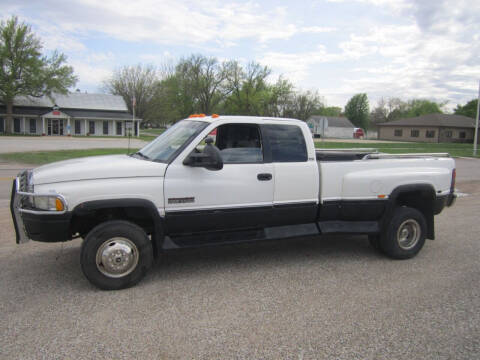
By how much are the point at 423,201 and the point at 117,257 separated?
439 cm

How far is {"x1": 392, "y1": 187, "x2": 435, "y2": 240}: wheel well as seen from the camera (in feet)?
19.6

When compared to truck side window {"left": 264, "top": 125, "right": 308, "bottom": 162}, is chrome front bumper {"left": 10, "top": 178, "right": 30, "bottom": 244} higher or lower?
lower

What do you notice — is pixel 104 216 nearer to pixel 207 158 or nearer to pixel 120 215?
pixel 120 215

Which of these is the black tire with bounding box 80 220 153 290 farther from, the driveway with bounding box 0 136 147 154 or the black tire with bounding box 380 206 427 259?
the driveway with bounding box 0 136 147 154

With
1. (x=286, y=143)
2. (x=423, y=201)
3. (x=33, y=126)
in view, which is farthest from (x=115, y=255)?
(x=33, y=126)

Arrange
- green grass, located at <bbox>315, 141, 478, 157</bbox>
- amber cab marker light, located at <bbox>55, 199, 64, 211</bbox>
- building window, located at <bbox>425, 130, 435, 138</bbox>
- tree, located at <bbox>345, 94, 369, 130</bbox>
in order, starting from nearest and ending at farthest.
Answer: amber cab marker light, located at <bbox>55, 199, 64, 211</bbox>, green grass, located at <bbox>315, 141, 478, 157</bbox>, building window, located at <bbox>425, 130, 435, 138</bbox>, tree, located at <bbox>345, 94, 369, 130</bbox>

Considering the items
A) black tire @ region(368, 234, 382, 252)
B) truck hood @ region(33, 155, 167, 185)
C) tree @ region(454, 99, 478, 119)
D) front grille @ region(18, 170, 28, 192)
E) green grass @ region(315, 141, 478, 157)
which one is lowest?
black tire @ region(368, 234, 382, 252)

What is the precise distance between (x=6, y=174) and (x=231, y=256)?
1292 cm

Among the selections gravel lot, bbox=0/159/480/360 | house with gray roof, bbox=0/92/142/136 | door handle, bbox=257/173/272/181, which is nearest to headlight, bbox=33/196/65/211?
gravel lot, bbox=0/159/480/360

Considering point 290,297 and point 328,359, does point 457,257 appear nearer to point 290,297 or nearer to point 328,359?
point 290,297

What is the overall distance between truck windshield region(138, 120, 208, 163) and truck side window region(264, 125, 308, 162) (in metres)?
0.92

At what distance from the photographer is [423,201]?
6.15m

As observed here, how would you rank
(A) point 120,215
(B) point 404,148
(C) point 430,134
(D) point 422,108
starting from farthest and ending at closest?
1. (D) point 422,108
2. (C) point 430,134
3. (B) point 404,148
4. (A) point 120,215

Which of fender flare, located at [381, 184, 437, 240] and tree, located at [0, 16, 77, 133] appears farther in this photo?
tree, located at [0, 16, 77, 133]
